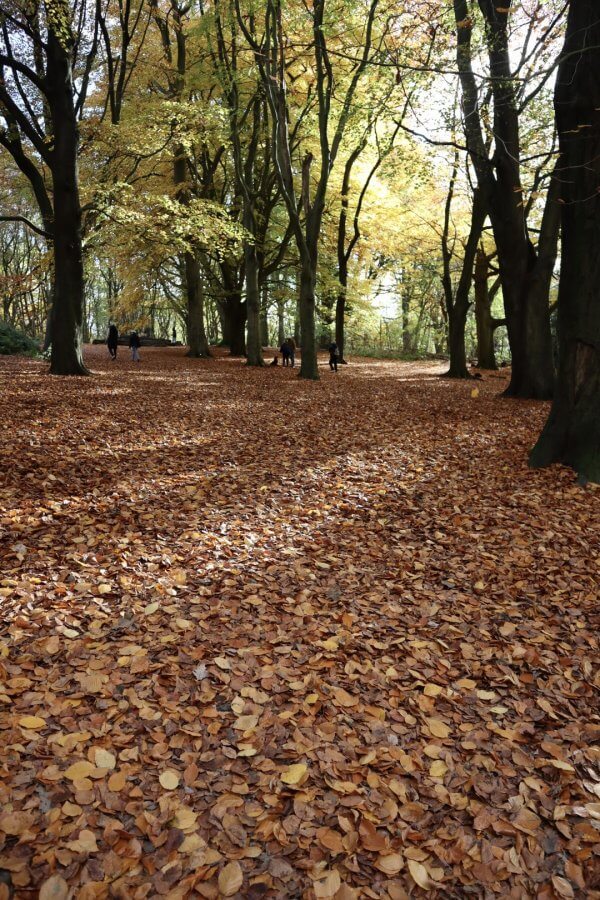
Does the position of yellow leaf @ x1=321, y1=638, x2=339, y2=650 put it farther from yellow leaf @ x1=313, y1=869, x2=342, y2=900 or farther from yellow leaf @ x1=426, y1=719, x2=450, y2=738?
yellow leaf @ x1=313, y1=869, x2=342, y2=900

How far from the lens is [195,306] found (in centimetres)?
2336

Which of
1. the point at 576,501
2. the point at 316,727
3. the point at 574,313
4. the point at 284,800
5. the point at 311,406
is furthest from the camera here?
the point at 311,406

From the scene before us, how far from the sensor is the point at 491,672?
379 centimetres

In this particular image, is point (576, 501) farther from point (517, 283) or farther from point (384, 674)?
point (517, 283)

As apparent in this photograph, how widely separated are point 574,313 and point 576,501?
8.17 ft

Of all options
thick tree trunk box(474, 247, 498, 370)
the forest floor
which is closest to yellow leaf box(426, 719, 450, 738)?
the forest floor

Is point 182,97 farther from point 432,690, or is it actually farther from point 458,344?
point 432,690

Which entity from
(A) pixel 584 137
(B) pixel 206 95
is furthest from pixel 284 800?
(B) pixel 206 95

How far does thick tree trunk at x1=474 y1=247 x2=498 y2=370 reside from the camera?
21297mm

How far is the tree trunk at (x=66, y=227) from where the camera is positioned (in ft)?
45.7

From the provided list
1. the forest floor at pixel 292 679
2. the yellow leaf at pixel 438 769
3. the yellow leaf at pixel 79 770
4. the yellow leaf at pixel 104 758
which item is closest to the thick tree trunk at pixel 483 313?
the forest floor at pixel 292 679

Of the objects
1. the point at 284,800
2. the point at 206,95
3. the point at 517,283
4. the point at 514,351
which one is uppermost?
the point at 206,95

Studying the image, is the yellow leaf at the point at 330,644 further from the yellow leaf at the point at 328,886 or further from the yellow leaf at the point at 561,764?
the yellow leaf at the point at 328,886

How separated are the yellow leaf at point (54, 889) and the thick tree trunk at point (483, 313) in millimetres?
20638
